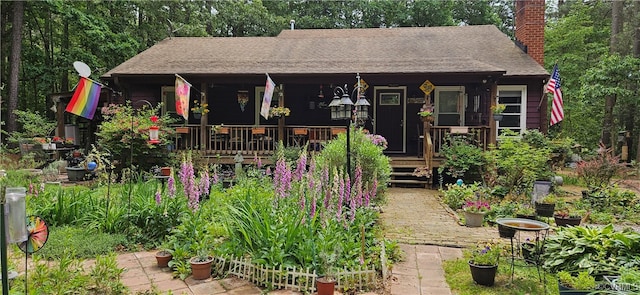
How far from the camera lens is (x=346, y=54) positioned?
502 inches

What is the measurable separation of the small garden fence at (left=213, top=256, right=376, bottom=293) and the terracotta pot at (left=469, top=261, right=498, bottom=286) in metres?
0.98

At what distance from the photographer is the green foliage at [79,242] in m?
4.34

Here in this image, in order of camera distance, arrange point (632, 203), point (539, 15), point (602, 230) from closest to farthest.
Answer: point (602, 230)
point (632, 203)
point (539, 15)

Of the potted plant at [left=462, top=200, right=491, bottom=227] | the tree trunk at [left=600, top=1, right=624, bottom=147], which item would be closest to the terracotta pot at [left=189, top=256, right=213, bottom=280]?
the potted plant at [left=462, top=200, right=491, bottom=227]

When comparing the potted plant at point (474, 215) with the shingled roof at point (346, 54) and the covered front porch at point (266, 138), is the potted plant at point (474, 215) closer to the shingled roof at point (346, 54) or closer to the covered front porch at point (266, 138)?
the covered front porch at point (266, 138)

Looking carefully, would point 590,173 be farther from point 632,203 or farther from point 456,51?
point 456,51

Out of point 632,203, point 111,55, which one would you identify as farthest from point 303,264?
point 111,55

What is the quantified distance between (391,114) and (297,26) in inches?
554

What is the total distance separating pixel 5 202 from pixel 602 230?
506cm

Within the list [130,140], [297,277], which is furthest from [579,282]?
[130,140]

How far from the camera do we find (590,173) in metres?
8.42

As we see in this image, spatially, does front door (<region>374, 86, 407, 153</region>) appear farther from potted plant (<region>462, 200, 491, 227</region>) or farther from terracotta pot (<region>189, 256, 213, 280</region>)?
terracotta pot (<region>189, 256, 213, 280</region>)

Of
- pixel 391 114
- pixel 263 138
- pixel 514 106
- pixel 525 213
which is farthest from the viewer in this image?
pixel 391 114

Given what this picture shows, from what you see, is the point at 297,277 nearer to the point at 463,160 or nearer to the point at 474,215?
the point at 474,215
